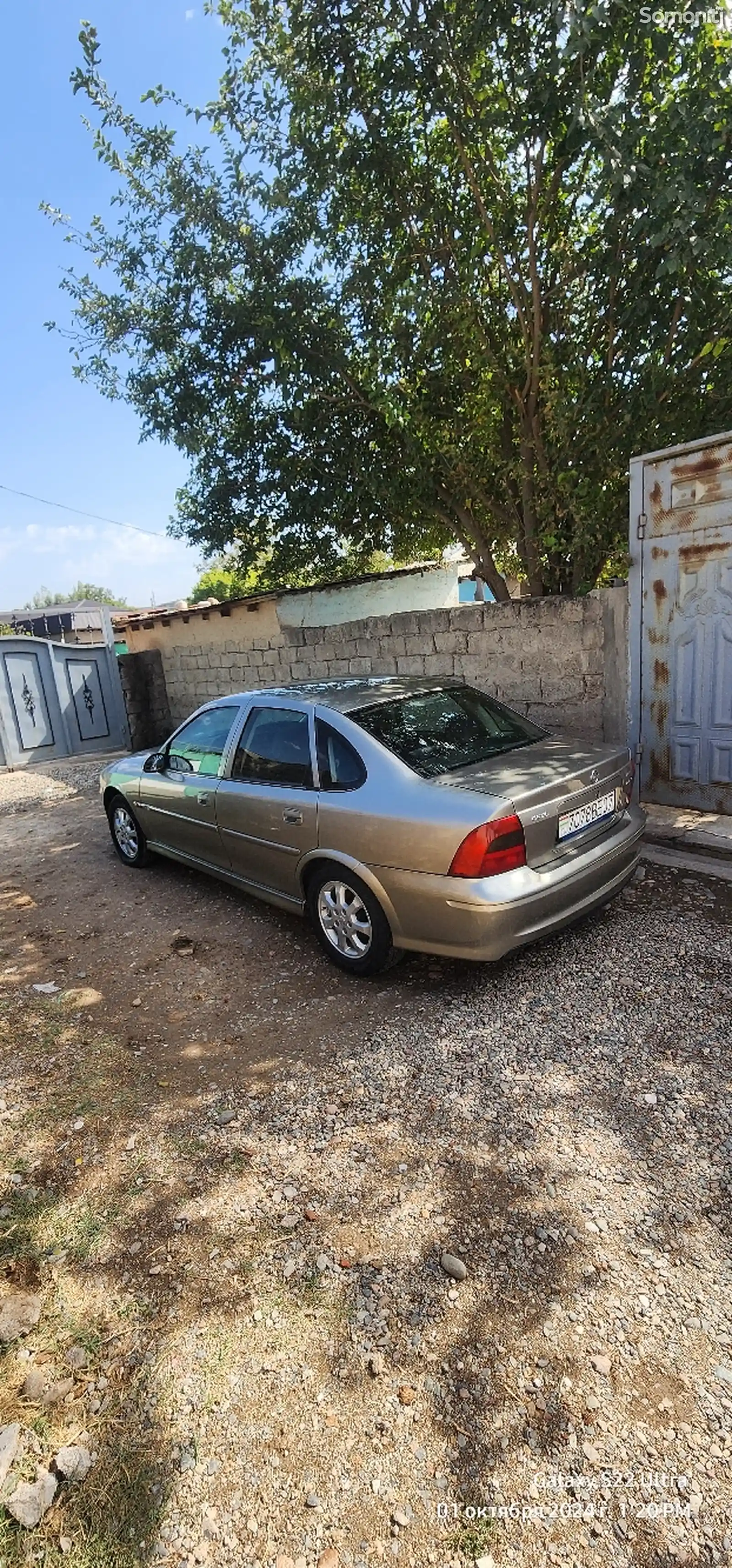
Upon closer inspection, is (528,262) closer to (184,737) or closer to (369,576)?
(369,576)

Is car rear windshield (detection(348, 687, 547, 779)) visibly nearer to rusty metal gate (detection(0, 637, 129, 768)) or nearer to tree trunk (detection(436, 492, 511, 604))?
tree trunk (detection(436, 492, 511, 604))

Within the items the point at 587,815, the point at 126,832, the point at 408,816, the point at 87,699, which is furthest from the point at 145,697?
the point at 587,815

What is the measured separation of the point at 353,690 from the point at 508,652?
2730 millimetres

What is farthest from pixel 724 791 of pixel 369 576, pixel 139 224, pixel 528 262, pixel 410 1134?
pixel 139 224

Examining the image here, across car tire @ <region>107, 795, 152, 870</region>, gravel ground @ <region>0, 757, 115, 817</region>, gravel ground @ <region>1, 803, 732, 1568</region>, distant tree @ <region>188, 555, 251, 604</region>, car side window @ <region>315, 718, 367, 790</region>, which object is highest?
distant tree @ <region>188, 555, 251, 604</region>

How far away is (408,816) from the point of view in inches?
129

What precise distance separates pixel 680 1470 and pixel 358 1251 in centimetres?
93

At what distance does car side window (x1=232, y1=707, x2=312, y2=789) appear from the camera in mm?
3949

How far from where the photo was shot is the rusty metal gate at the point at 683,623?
4.98 metres

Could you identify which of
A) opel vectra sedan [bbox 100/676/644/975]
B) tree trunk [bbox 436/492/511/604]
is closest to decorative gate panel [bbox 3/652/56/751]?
tree trunk [bbox 436/492/511/604]

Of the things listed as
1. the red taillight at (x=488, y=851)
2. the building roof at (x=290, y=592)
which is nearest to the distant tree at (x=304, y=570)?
the building roof at (x=290, y=592)

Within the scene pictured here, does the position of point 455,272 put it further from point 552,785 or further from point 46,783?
point 46,783

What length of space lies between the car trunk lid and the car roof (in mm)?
710

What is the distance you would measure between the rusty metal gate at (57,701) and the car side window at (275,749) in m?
9.20
